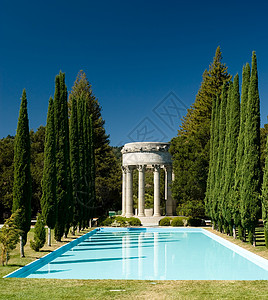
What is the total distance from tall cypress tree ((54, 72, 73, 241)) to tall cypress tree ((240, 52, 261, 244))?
9.93 meters

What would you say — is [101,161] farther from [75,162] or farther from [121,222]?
[75,162]

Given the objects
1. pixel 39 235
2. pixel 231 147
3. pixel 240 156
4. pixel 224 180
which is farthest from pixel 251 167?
pixel 39 235

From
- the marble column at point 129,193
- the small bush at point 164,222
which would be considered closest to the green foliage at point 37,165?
the marble column at point 129,193

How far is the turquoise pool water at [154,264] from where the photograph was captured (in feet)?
44.3

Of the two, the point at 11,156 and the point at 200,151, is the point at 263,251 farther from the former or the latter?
the point at 11,156

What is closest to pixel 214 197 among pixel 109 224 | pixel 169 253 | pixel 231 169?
pixel 231 169

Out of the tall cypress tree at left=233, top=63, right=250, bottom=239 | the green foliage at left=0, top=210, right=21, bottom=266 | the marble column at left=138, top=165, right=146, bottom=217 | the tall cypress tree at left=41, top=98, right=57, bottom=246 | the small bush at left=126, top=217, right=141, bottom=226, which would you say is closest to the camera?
the green foliage at left=0, top=210, right=21, bottom=266

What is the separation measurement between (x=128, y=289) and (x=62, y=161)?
13670 mm

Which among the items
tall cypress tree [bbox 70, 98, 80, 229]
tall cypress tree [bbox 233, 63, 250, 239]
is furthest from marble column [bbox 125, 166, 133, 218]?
tall cypress tree [bbox 233, 63, 250, 239]

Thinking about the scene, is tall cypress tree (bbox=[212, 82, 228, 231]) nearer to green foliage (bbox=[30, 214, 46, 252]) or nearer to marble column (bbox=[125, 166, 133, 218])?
green foliage (bbox=[30, 214, 46, 252])

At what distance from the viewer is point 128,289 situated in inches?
407

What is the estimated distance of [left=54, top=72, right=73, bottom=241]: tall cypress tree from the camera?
885 inches

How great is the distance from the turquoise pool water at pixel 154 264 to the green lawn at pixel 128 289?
5.31ft

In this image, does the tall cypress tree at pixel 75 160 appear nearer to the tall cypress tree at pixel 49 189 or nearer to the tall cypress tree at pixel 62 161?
the tall cypress tree at pixel 62 161
